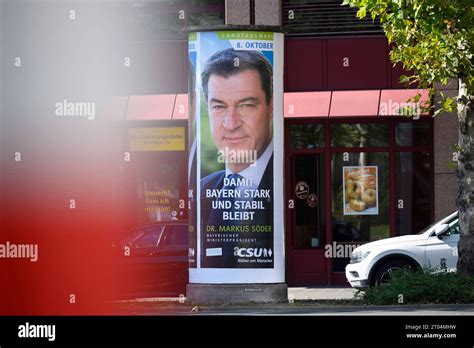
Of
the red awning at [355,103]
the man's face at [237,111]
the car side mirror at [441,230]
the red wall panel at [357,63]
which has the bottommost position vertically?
the car side mirror at [441,230]

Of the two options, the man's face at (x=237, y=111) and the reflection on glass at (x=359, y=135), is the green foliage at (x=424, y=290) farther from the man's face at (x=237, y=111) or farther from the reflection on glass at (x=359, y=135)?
the reflection on glass at (x=359, y=135)

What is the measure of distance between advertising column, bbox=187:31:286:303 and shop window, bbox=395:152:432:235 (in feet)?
23.2

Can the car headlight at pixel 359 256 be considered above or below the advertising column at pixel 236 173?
below

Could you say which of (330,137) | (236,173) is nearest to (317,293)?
(330,137)

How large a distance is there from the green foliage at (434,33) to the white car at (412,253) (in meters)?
2.65

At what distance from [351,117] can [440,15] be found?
23.9ft

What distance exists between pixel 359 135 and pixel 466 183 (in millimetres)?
6821

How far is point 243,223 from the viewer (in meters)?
15.0

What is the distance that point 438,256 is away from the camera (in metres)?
16.7

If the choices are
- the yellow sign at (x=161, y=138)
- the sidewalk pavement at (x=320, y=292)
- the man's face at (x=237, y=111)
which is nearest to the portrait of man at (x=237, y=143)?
the man's face at (x=237, y=111)

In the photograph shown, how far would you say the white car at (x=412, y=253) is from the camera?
54.6 ft

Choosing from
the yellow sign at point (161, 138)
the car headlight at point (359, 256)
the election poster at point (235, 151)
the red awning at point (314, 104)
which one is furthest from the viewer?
the yellow sign at point (161, 138)

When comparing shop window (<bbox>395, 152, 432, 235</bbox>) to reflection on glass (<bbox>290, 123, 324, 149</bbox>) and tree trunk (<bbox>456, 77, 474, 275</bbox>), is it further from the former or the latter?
tree trunk (<bbox>456, 77, 474, 275</bbox>)
